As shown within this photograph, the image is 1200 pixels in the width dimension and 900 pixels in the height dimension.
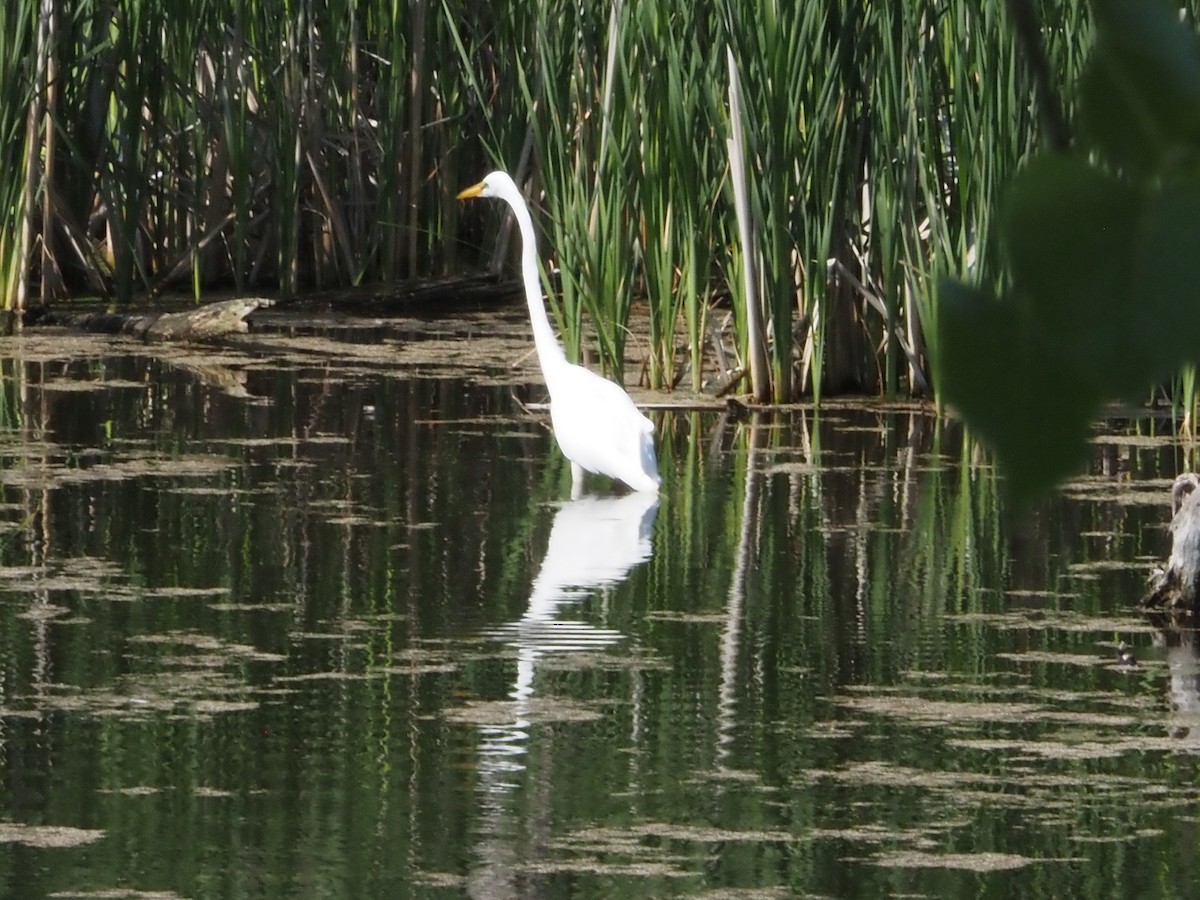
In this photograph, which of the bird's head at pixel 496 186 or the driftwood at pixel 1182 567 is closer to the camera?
the driftwood at pixel 1182 567

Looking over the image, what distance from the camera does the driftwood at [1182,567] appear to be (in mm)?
3922

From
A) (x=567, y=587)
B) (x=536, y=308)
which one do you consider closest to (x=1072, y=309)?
(x=567, y=587)

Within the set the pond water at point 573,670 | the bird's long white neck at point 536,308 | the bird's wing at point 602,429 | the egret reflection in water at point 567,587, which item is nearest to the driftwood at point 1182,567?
the pond water at point 573,670

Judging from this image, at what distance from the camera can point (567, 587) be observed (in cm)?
417

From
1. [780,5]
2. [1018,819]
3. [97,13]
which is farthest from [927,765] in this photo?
[97,13]

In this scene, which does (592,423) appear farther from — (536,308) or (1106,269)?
(1106,269)

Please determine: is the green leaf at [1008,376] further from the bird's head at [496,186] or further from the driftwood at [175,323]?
the driftwood at [175,323]

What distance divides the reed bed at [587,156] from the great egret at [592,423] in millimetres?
616

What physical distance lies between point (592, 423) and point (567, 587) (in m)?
1.02

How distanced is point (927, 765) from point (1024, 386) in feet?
Answer: 8.65

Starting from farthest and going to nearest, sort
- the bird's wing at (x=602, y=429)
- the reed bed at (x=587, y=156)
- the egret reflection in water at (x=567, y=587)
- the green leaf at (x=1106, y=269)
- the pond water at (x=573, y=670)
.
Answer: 1. the reed bed at (x=587, y=156)
2. the bird's wing at (x=602, y=429)
3. the egret reflection in water at (x=567, y=587)
4. the pond water at (x=573, y=670)
5. the green leaf at (x=1106, y=269)

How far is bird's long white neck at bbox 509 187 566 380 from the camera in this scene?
556 cm

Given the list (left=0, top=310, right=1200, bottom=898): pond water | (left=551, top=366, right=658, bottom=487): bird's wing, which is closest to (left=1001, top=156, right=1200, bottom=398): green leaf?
(left=0, top=310, right=1200, bottom=898): pond water

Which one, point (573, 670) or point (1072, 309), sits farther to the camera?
point (573, 670)
